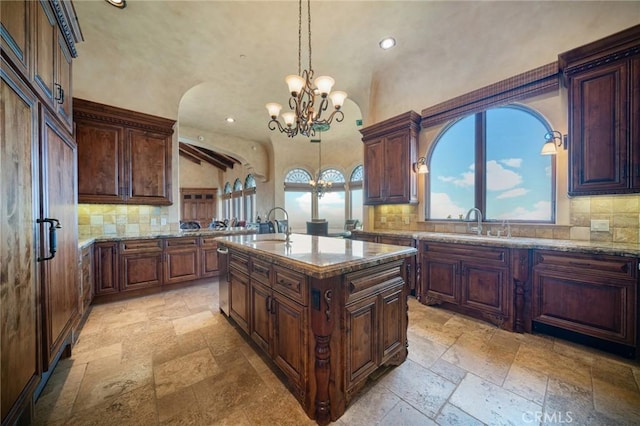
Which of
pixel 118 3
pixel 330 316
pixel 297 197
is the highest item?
pixel 118 3

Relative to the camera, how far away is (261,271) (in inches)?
74.3

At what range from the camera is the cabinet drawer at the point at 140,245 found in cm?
337

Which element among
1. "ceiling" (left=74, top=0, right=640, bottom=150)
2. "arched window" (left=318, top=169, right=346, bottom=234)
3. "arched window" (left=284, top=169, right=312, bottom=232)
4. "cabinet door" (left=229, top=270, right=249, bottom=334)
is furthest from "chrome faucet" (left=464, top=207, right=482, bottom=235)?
"arched window" (left=284, top=169, right=312, bottom=232)

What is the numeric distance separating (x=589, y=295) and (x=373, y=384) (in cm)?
206

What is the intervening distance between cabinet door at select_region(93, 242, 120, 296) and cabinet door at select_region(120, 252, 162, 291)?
7 cm

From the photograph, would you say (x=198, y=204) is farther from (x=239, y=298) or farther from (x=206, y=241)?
(x=239, y=298)

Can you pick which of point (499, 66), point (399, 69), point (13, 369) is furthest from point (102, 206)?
point (499, 66)

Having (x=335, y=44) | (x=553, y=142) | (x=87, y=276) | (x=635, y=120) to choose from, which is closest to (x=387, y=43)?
(x=335, y=44)

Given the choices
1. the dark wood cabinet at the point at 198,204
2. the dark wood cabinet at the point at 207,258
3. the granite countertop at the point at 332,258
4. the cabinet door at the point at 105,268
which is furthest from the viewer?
the dark wood cabinet at the point at 198,204

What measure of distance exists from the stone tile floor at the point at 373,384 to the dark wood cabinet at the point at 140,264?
967mm

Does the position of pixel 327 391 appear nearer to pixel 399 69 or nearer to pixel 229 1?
pixel 229 1

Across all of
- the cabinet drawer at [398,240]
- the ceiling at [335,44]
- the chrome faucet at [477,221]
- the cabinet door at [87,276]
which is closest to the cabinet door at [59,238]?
the cabinet door at [87,276]

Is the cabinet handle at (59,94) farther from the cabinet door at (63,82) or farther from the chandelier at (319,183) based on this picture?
the chandelier at (319,183)

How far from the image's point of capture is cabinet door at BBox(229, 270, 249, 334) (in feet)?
7.11
